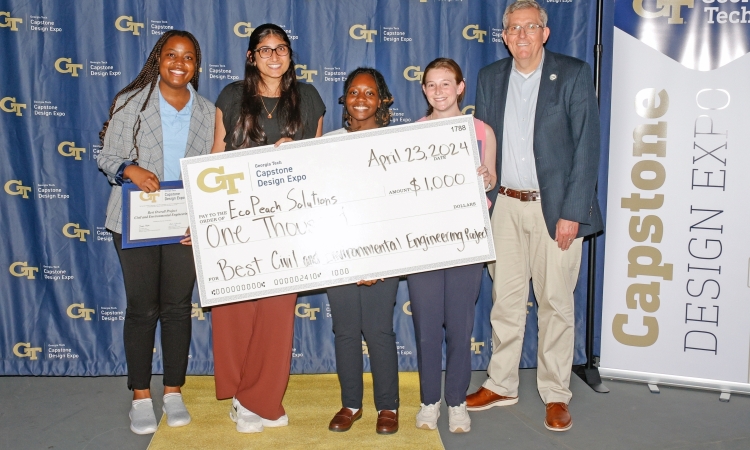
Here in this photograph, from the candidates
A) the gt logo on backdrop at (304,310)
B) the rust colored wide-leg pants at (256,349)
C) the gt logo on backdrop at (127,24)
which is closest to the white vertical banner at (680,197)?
the gt logo on backdrop at (304,310)

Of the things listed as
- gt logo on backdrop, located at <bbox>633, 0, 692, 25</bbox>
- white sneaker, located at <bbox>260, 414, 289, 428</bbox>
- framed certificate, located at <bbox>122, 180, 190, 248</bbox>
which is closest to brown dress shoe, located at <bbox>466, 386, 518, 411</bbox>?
white sneaker, located at <bbox>260, 414, 289, 428</bbox>

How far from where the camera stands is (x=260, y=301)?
289 centimetres

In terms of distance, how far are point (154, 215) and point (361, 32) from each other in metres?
1.53

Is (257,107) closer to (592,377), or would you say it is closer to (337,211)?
(337,211)

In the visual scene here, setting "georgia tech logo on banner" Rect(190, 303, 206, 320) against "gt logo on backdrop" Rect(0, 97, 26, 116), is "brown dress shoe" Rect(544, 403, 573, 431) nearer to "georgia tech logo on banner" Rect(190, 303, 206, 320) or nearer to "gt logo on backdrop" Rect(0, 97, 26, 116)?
"georgia tech logo on banner" Rect(190, 303, 206, 320)

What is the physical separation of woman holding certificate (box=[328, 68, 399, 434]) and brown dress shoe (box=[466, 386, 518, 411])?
19.0 inches

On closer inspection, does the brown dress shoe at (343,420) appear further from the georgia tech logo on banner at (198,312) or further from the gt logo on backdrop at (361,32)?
the gt logo on backdrop at (361,32)

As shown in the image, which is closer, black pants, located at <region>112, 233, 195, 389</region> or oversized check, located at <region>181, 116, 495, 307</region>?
oversized check, located at <region>181, 116, 495, 307</region>

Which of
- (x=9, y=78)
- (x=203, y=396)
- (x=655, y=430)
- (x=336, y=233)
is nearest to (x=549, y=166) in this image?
(x=336, y=233)

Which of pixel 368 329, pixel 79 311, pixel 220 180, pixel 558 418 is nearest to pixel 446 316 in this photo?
pixel 368 329

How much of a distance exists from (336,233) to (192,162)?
0.66m

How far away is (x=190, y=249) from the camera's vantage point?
293cm

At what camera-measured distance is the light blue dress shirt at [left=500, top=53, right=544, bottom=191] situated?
2.97m

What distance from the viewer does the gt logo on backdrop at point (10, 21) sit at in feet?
11.3
